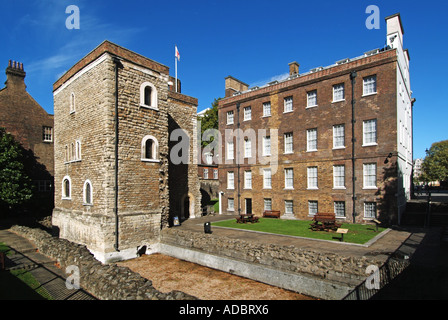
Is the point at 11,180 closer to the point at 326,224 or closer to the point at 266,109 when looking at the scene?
the point at 266,109

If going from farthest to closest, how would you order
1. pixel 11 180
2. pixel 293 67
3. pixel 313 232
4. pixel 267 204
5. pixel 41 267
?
pixel 293 67 → pixel 267 204 → pixel 11 180 → pixel 313 232 → pixel 41 267

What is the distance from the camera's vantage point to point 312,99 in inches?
933

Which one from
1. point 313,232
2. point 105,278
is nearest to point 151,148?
point 105,278

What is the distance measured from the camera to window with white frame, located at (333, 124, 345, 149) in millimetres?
21886

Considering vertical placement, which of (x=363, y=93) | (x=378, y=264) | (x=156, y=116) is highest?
(x=363, y=93)

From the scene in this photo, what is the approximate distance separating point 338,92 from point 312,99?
7.40 feet

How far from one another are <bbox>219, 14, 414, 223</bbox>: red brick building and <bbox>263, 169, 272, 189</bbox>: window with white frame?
9 cm

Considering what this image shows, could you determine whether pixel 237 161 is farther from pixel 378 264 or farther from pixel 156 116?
pixel 378 264

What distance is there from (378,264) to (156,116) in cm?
1584

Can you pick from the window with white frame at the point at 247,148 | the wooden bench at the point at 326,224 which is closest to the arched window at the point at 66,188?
the window with white frame at the point at 247,148

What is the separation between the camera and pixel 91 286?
10766mm
